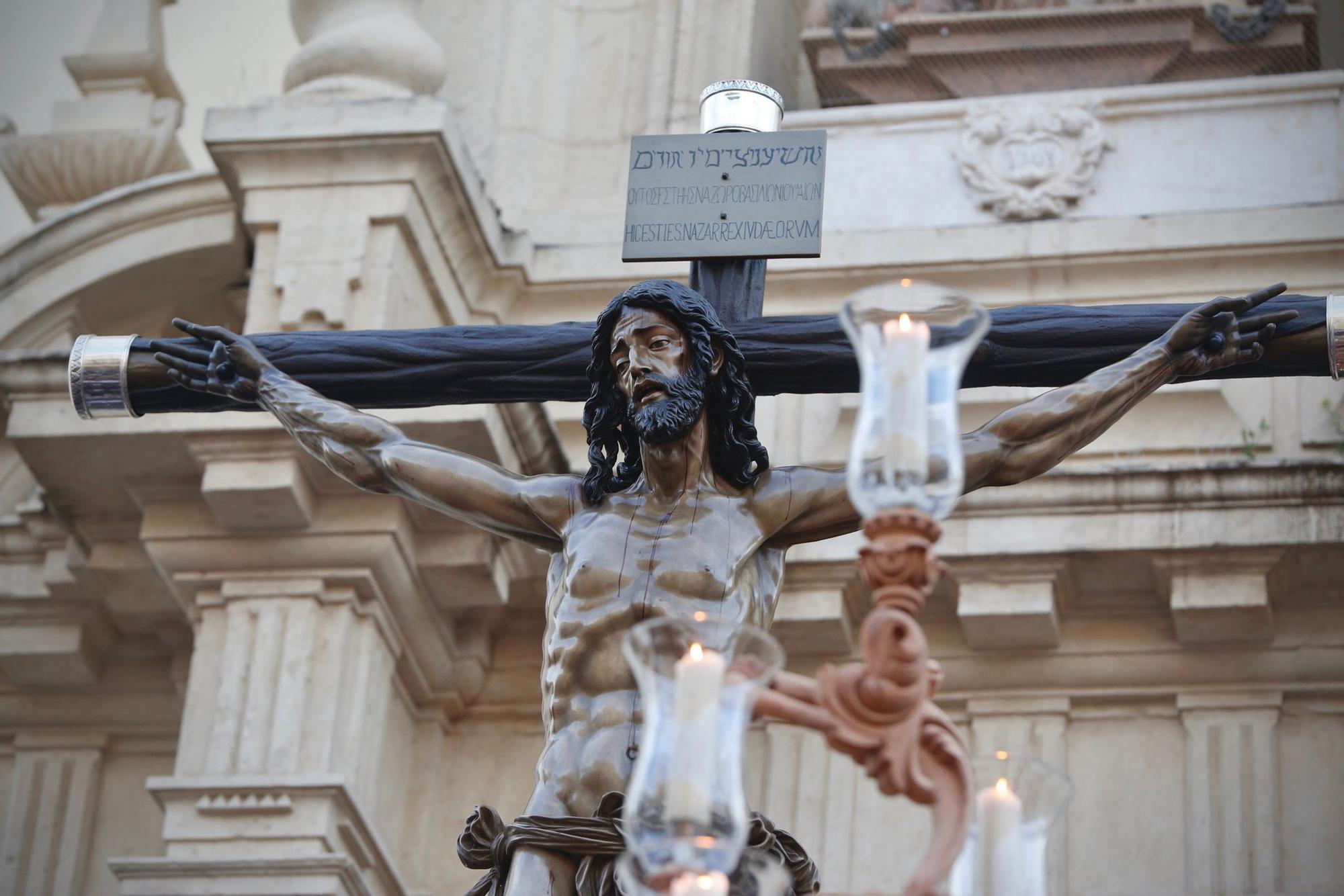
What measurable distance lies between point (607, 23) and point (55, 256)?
295 centimetres

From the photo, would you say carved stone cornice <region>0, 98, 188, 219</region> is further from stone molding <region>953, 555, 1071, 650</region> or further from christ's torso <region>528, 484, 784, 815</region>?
christ's torso <region>528, 484, 784, 815</region>

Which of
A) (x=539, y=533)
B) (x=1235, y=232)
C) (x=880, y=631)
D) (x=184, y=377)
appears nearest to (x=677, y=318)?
(x=539, y=533)

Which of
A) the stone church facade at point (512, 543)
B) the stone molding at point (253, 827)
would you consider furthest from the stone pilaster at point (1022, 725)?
the stone molding at point (253, 827)

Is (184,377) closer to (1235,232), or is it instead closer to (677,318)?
(677,318)

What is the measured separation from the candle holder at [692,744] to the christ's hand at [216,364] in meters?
2.90

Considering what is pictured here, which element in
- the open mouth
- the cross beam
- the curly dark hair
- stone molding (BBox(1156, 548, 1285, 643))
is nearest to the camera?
the open mouth

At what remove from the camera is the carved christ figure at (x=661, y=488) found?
703 centimetres

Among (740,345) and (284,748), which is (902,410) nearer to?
(740,345)

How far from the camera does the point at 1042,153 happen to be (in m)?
13.9

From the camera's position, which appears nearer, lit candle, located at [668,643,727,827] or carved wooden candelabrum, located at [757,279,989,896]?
lit candle, located at [668,643,727,827]

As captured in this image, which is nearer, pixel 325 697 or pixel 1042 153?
pixel 325 697

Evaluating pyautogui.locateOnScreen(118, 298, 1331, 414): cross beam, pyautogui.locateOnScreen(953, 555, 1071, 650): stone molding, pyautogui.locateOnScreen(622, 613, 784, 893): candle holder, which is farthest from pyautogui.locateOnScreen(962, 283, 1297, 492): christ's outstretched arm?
pyautogui.locateOnScreen(953, 555, 1071, 650): stone molding

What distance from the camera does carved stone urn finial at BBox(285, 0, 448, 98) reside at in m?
13.3

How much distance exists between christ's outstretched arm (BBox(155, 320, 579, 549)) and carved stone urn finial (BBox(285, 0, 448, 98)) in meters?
5.26
